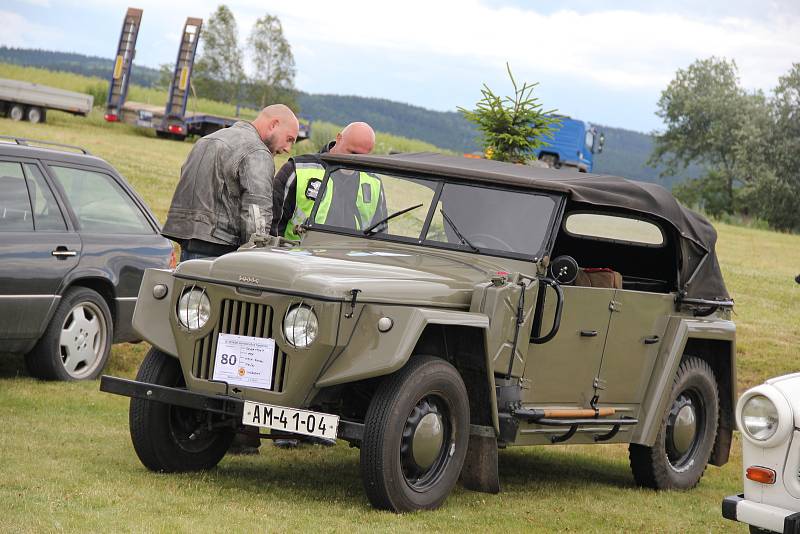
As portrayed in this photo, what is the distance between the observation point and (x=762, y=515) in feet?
19.0

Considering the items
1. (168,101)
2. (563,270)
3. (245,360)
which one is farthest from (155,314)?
(168,101)

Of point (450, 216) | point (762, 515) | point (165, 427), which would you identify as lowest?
point (165, 427)

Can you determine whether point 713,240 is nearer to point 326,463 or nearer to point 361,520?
point 326,463

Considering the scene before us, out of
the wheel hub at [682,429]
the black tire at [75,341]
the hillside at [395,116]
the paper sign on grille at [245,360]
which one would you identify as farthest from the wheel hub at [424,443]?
the hillside at [395,116]

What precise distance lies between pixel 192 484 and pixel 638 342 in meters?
3.16

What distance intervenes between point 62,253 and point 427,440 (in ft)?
15.4

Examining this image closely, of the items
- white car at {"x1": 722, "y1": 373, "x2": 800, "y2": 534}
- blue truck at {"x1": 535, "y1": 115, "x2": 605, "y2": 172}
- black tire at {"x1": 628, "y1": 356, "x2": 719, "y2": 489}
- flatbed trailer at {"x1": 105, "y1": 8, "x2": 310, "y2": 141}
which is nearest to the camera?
white car at {"x1": 722, "y1": 373, "x2": 800, "y2": 534}

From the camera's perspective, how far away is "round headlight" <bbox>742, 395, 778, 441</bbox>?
5.86 m

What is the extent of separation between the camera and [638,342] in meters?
8.23

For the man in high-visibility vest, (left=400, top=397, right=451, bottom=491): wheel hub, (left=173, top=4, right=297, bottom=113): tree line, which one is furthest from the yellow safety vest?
(left=173, top=4, right=297, bottom=113): tree line

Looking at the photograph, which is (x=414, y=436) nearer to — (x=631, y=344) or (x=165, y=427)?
(x=165, y=427)

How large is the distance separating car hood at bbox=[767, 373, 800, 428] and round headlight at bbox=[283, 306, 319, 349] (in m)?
2.27

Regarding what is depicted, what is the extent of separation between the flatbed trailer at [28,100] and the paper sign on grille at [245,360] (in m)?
36.3

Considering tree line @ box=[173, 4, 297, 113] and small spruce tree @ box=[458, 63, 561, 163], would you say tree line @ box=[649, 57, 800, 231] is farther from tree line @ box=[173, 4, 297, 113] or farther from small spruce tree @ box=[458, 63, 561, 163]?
small spruce tree @ box=[458, 63, 561, 163]
